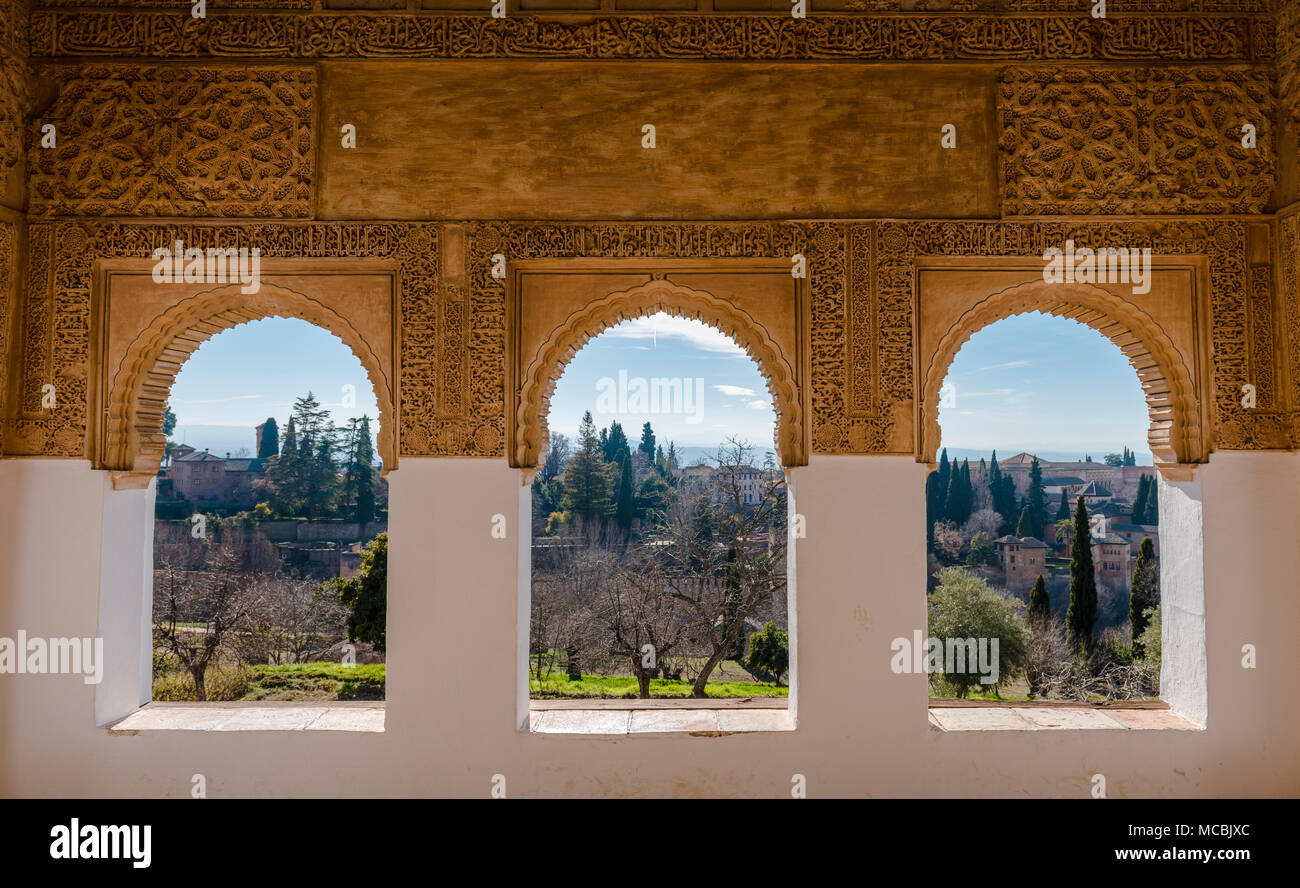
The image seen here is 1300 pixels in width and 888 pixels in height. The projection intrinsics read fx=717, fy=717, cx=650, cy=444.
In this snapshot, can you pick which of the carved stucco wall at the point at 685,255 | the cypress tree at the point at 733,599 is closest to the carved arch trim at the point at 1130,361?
the carved stucco wall at the point at 685,255

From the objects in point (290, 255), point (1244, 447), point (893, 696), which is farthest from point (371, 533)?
point (1244, 447)

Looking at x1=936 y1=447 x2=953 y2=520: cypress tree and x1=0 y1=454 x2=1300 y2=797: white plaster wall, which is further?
x1=936 y1=447 x2=953 y2=520: cypress tree

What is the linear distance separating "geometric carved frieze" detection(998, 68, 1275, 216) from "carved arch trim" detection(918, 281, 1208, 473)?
406 millimetres

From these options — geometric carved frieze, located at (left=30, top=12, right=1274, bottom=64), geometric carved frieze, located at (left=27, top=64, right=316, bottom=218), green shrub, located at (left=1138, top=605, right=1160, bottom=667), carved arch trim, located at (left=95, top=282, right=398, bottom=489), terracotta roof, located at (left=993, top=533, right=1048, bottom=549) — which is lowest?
green shrub, located at (left=1138, top=605, right=1160, bottom=667)

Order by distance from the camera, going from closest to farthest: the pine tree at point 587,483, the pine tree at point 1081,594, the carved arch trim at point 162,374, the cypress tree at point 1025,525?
the carved arch trim at point 162,374 < the pine tree at point 1081,594 < the cypress tree at point 1025,525 < the pine tree at point 587,483

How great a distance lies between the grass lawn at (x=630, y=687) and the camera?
370 inches

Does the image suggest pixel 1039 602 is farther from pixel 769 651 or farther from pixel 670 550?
pixel 670 550

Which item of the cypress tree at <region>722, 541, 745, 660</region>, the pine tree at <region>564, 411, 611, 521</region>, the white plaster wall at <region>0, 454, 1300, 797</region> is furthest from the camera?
the pine tree at <region>564, 411, 611, 521</region>

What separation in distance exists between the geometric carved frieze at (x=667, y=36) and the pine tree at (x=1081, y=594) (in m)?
8.67

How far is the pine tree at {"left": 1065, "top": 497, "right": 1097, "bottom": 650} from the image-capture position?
35.8ft

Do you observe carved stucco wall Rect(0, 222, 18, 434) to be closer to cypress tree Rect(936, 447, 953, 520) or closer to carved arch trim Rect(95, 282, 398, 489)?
carved arch trim Rect(95, 282, 398, 489)

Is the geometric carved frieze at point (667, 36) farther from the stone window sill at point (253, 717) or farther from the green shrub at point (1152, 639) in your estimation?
the green shrub at point (1152, 639)

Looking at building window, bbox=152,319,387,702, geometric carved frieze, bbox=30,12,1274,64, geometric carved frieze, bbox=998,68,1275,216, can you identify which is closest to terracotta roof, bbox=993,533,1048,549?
building window, bbox=152,319,387,702
